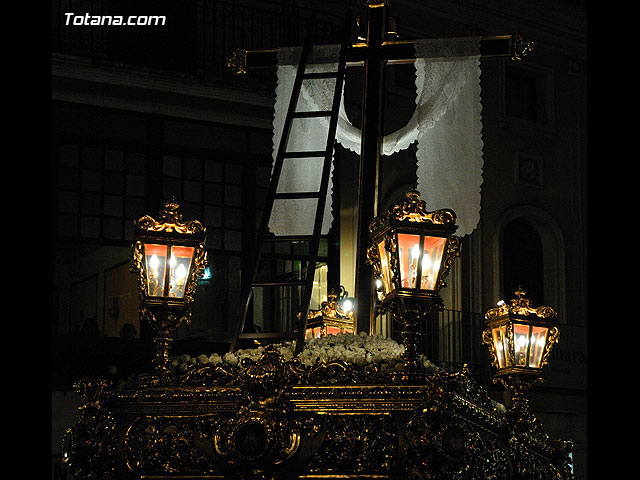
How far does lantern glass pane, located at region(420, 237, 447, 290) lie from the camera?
6141mm

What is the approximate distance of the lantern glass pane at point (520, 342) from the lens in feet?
27.4

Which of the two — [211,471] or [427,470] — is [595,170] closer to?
[427,470]

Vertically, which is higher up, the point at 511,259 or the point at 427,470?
the point at 511,259

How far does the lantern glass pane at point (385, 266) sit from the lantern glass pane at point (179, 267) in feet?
4.06

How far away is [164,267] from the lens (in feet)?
22.3

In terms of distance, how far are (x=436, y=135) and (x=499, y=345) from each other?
1610 mm

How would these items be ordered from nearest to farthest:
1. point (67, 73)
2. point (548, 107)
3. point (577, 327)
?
point (67, 73), point (577, 327), point (548, 107)

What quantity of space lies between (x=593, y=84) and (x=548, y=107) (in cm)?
1461

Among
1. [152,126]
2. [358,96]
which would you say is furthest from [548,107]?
[152,126]

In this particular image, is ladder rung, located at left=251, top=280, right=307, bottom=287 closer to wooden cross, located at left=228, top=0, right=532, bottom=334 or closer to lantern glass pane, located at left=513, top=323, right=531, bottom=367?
wooden cross, located at left=228, top=0, right=532, bottom=334

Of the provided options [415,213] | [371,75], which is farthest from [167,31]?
[415,213]

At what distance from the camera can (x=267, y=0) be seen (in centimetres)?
1623

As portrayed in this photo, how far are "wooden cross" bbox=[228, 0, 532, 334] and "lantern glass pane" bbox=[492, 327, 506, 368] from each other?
1673mm

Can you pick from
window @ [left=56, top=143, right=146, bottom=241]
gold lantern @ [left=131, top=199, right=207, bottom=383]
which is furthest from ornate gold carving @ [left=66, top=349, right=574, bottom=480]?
window @ [left=56, top=143, right=146, bottom=241]
